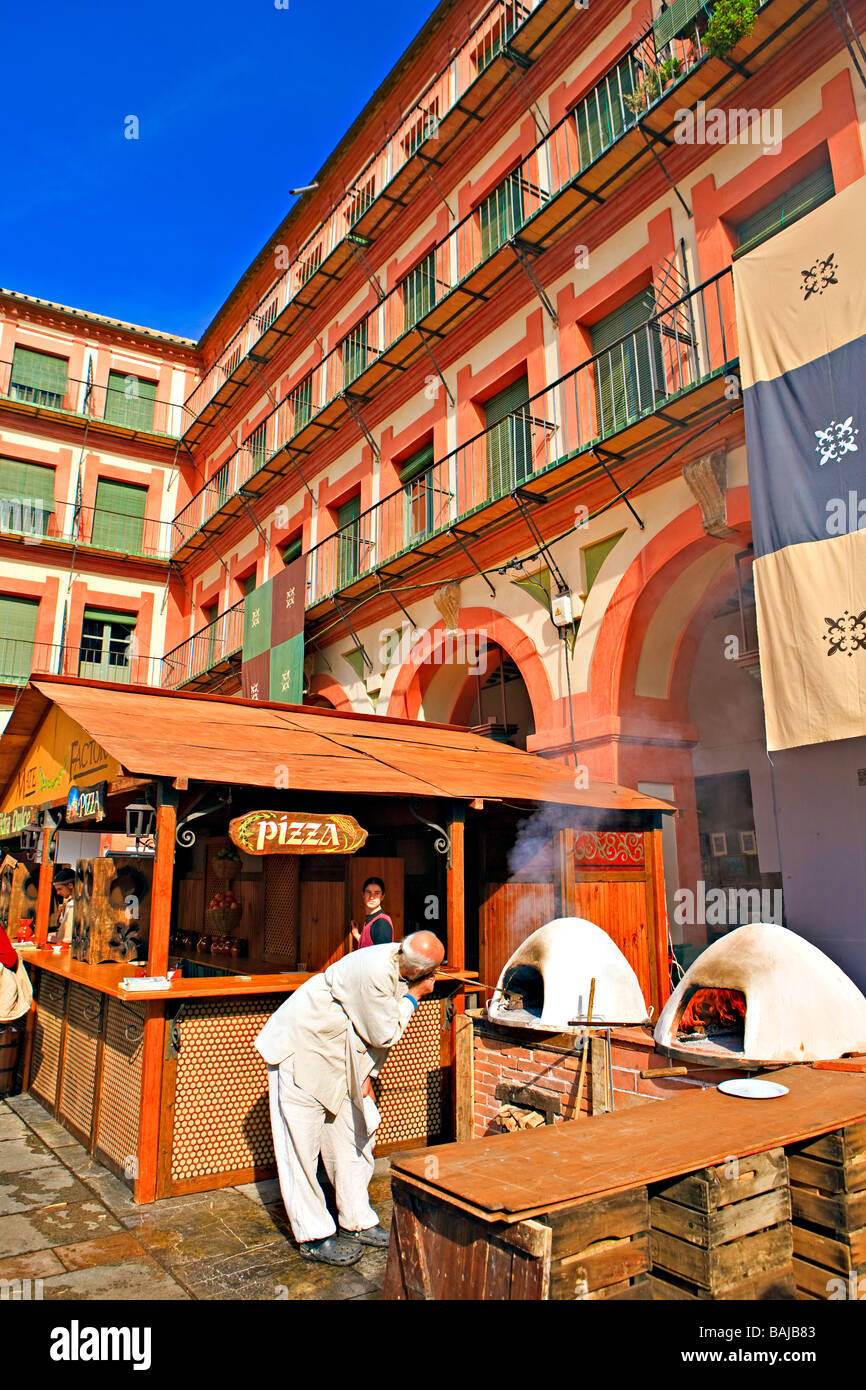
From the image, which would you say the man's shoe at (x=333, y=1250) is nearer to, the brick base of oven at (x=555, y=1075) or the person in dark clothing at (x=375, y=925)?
the brick base of oven at (x=555, y=1075)

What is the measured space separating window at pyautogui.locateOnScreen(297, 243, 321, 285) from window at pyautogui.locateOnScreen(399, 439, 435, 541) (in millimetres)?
6344

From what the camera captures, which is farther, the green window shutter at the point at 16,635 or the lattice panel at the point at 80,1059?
the green window shutter at the point at 16,635

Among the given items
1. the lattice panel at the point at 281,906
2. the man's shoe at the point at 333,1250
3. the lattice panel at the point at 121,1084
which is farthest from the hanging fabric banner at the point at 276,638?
the man's shoe at the point at 333,1250

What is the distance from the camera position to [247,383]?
859 inches

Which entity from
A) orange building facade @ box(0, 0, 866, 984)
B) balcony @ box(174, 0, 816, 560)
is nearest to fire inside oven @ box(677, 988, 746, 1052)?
orange building facade @ box(0, 0, 866, 984)

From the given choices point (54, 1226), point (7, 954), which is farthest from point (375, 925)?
point (7, 954)

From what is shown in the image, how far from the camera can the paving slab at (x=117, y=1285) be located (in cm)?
414

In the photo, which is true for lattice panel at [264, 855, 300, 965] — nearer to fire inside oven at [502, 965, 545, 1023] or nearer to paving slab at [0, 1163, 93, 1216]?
fire inside oven at [502, 965, 545, 1023]

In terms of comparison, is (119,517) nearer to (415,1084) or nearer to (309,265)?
(309,265)

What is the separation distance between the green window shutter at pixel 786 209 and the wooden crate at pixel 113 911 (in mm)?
9172

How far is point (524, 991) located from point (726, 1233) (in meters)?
4.10

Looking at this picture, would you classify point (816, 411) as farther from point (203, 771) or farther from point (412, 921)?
point (412, 921)

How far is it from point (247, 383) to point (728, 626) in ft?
47.5

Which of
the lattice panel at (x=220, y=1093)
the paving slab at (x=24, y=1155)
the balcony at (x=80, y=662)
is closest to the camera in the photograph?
the lattice panel at (x=220, y=1093)
